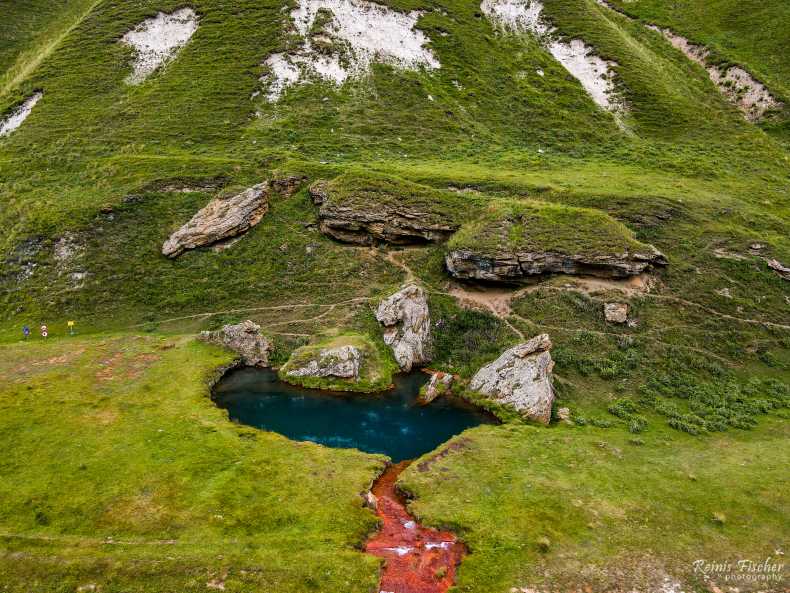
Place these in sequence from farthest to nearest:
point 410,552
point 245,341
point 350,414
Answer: point 245,341
point 350,414
point 410,552

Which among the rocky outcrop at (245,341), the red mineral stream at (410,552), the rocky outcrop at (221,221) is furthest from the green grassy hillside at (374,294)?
the rocky outcrop at (221,221)

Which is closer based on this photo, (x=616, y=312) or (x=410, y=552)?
(x=410, y=552)

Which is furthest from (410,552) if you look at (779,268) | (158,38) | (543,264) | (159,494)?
(158,38)

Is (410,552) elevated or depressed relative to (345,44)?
depressed

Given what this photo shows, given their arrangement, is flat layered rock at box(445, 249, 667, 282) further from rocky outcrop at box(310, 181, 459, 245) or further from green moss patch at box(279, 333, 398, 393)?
green moss patch at box(279, 333, 398, 393)

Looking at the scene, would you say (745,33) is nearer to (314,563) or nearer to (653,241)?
(653,241)

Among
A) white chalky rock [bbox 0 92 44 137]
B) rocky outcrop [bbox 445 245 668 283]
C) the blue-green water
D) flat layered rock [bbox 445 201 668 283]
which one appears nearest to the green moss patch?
the blue-green water

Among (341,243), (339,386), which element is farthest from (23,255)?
(339,386)

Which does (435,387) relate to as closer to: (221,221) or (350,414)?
(350,414)
